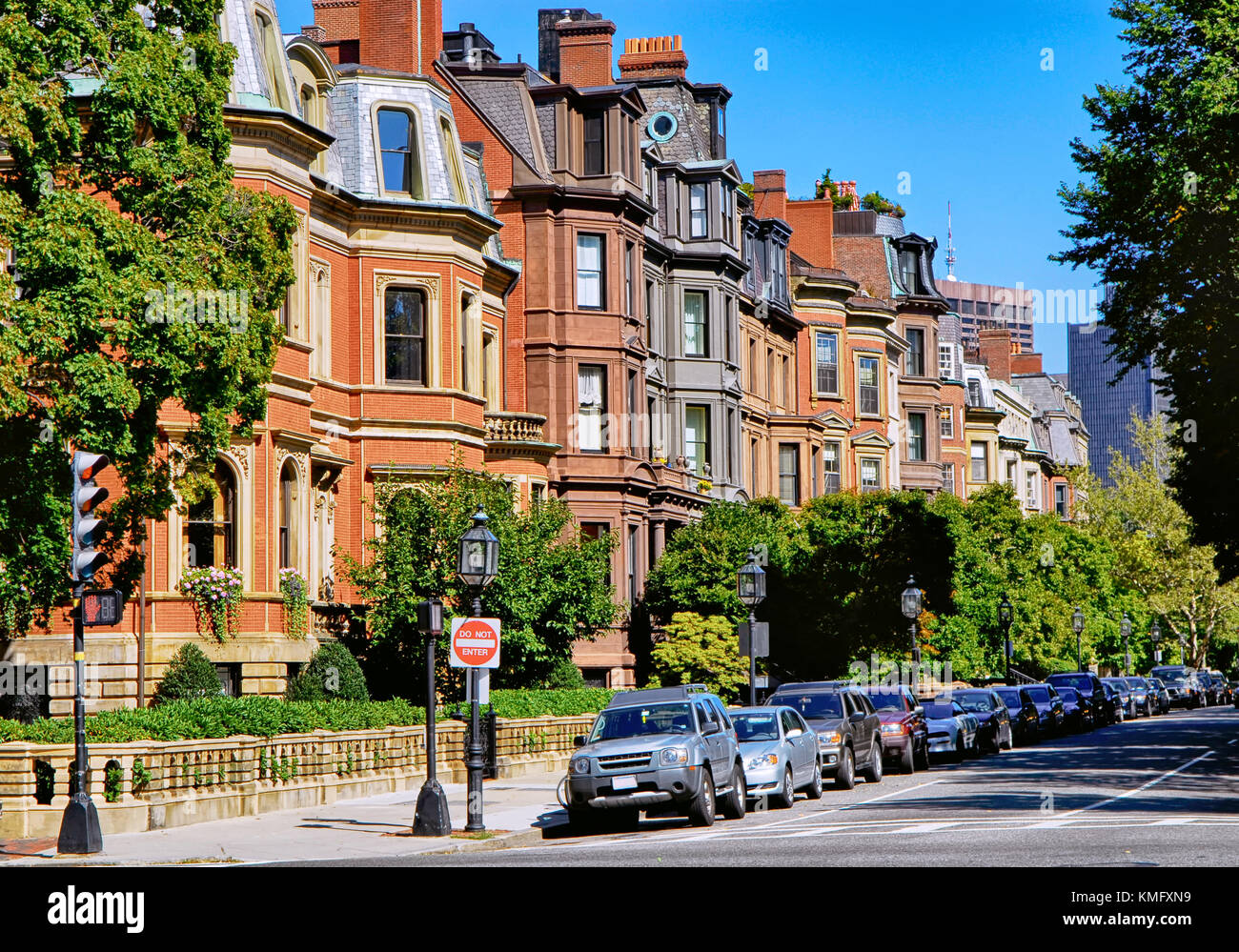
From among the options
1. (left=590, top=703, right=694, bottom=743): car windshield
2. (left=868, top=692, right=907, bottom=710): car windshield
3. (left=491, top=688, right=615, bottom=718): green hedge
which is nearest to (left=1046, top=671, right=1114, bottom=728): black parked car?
(left=868, top=692, right=907, bottom=710): car windshield

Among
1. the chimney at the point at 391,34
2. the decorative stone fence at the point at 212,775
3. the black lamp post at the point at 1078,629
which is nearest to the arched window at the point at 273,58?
the chimney at the point at 391,34

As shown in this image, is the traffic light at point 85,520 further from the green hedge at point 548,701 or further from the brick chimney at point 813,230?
the brick chimney at point 813,230

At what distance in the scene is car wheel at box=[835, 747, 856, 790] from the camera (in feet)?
95.1

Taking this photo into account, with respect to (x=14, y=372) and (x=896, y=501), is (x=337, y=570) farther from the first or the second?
(x=896, y=501)

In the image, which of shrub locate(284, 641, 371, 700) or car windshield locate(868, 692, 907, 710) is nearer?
shrub locate(284, 641, 371, 700)

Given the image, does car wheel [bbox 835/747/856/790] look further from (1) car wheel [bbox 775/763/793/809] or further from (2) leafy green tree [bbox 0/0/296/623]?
(2) leafy green tree [bbox 0/0/296/623]

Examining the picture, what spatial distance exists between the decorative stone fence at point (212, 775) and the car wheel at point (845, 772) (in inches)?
279

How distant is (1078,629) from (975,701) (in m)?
24.9

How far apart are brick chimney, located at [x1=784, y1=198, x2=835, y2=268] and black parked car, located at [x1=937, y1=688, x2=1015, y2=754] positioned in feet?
91.7

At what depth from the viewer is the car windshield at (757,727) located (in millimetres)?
26047

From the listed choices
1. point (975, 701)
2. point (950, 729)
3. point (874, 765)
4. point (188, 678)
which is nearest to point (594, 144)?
point (975, 701)

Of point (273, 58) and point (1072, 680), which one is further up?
point (273, 58)

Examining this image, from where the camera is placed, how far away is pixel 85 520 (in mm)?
19453

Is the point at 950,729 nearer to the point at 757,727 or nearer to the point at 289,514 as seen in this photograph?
the point at 757,727
